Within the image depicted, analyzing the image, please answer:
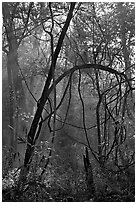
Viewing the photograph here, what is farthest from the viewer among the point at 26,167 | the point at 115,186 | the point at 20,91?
the point at 20,91

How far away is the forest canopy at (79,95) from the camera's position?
103 inches

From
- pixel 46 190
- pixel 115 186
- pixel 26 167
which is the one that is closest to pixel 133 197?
pixel 115 186

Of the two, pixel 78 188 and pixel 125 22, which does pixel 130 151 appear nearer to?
pixel 78 188

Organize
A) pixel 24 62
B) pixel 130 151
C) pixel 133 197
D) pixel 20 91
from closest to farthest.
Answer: pixel 133 197 < pixel 130 151 < pixel 20 91 < pixel 24 62

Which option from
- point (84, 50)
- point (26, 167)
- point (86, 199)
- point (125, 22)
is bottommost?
point (86, 199)

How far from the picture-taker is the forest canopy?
8.54 ft

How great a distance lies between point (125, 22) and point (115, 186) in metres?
2.16

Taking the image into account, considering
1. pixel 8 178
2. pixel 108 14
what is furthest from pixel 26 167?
pixel 108 14

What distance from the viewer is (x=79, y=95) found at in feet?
9.60

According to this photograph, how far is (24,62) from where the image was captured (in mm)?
5309

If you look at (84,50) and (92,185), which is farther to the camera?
(84,50)

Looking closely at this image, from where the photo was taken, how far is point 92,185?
9.48 feet

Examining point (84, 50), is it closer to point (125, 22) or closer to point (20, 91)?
point (125, 22)

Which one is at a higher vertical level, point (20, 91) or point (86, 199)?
point (20, 91)
